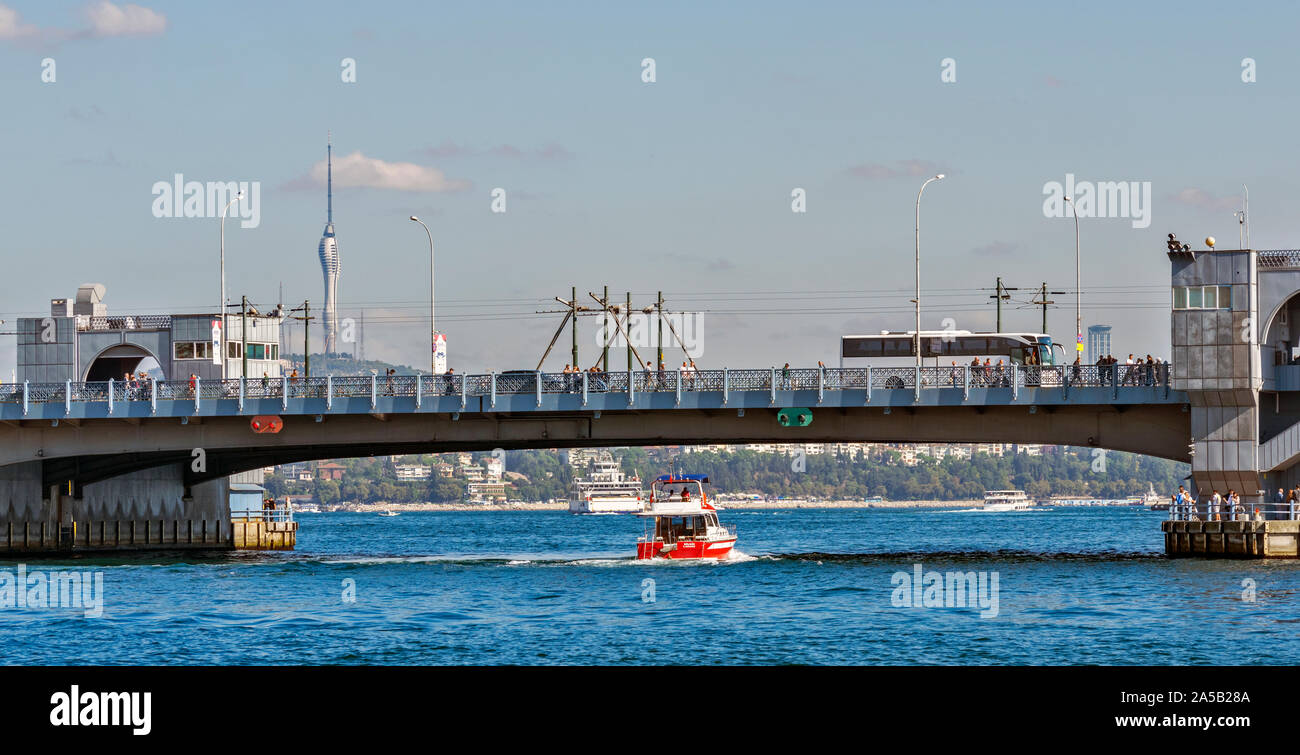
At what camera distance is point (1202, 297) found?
202ft

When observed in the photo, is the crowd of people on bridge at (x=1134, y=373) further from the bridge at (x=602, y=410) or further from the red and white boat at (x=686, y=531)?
the red and white boat at (x=686, y=531)

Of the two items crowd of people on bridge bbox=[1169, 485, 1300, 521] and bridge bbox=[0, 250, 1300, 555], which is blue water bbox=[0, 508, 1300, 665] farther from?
bridge bbox=[0, 250, 1300, 555]

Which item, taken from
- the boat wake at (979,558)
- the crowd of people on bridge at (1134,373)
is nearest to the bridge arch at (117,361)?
the boat wake at (979,558)

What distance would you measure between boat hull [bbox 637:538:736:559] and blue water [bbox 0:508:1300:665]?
1029 mm

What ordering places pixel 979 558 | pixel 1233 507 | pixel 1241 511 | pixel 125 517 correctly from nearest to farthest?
pixel 1233 507
pixel 1241 511
pixel 979 558
pixel 125 517

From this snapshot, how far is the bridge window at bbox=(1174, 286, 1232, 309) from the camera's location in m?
61.4

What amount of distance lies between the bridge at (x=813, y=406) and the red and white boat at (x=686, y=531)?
8.56 ft

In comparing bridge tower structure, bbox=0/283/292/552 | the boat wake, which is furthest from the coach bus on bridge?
bridge tower structure, bbox=0/283/292/552

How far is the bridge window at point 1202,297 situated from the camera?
61.4m

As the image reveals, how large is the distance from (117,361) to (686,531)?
1629 inches

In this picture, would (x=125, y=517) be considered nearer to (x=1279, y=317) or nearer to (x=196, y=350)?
(x=196, y=350)

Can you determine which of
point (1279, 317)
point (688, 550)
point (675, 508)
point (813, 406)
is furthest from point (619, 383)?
point (1279, 317)

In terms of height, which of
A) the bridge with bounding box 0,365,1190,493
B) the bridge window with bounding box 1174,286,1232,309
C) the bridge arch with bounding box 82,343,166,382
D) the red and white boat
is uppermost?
the bridge window with bounding box 1174,286,1232,309
